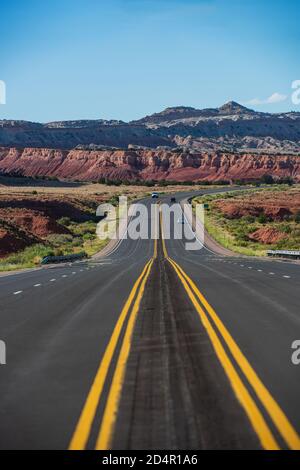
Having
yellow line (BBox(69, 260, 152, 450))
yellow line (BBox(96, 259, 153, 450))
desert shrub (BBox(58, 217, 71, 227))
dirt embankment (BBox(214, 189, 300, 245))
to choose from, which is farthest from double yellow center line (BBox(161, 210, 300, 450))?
desert shrub (BBox(58, 217, 71, 227))

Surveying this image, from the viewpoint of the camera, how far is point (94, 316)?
1475 centimetres

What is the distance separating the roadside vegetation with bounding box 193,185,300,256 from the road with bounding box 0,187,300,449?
1534 inches

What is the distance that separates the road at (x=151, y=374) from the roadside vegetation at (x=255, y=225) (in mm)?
38964

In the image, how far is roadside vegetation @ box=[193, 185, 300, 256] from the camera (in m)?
64.8

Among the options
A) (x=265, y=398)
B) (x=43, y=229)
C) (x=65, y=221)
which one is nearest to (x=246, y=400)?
(x=265, y=398)

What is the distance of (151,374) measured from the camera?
28.8 feet

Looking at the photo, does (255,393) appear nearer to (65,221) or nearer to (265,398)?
(265,398)

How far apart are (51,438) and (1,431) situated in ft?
2.11

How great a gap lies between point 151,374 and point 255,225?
76745mm

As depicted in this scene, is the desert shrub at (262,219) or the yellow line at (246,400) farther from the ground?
the yellow line at (246,400)

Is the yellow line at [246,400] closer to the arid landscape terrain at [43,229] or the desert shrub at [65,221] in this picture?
the arid landscape terrain at [43,229]

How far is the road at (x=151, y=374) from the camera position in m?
6.43

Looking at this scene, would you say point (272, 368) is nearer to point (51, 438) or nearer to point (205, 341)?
point (205, 341)

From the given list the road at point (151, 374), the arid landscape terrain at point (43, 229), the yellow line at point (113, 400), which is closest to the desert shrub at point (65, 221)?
the arid landscape terrain at point (43, 229)
